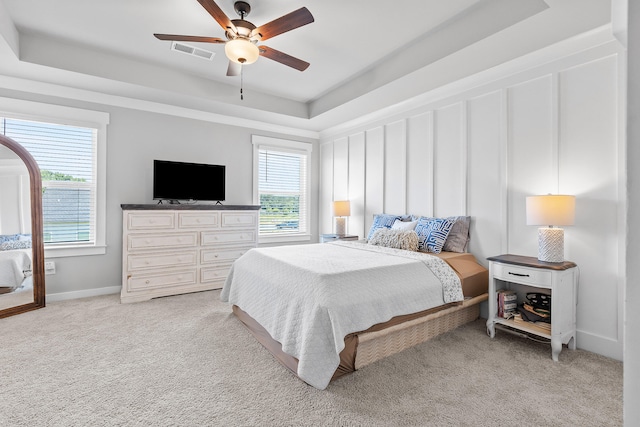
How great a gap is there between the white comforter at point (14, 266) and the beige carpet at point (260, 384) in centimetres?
58

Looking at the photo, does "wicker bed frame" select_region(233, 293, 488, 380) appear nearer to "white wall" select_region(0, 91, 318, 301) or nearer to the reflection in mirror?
"white wall" select_region(0, 91, 318, 301)

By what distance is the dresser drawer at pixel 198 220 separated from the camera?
3924mm

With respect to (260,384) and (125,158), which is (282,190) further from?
(260,384)

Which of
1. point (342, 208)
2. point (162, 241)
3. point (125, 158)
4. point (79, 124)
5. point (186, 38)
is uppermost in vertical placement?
point (186, 38)

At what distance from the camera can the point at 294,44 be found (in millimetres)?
3061

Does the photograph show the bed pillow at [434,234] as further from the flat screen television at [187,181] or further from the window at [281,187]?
the flat screen television at [187,181]

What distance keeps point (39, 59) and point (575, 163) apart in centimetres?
491

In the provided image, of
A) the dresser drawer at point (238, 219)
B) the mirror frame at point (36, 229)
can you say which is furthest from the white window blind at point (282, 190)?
the mirror frame at point (36, 229)

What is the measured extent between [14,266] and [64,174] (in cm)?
112

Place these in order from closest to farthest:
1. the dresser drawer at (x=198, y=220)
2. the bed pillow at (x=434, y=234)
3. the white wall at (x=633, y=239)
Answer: the white wall at (x=633, y=239) < the bed pillow at (x=434, y=234) < the dresser drawer at (x=198, y=220)

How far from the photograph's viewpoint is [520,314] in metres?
2.62

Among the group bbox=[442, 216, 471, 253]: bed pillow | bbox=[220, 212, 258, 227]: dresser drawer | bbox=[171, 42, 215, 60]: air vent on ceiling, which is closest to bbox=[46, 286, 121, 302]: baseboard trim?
bbox=[220, 212, 258, 227]: dresser drawer

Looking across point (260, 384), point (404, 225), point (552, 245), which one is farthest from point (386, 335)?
point (404, 225)

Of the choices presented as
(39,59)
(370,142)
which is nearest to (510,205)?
(370,142)
